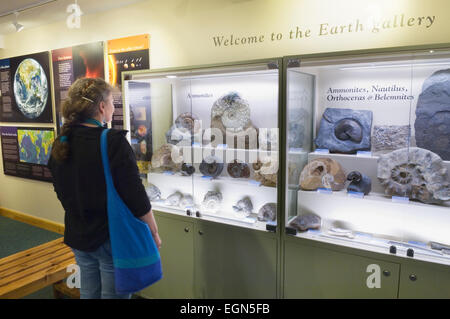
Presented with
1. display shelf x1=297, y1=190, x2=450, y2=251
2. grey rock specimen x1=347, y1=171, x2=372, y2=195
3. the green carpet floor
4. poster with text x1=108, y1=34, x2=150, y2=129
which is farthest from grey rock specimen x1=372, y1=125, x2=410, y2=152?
the green carpet floor

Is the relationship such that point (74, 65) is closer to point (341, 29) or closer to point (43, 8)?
point (43, 8)

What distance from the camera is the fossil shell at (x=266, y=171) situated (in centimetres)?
238

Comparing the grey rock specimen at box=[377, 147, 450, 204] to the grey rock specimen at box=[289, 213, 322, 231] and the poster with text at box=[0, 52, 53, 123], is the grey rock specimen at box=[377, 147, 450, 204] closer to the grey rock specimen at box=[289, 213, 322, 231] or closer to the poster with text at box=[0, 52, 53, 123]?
the grey rock specimen at box=[289, 213, 322, 231]

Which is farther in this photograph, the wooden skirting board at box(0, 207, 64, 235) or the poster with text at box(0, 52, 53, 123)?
the wooden skirting board at box(0, 207, 64, 235)

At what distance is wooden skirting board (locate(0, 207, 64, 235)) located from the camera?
15.5 feet

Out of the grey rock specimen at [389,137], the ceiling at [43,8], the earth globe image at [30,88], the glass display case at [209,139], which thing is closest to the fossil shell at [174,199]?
the glass display case at [209,139]

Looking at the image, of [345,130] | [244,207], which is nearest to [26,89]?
[244,207]

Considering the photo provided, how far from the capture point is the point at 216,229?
8.02 ft

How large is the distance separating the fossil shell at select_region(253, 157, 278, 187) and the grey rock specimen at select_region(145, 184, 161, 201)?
3.10 feet

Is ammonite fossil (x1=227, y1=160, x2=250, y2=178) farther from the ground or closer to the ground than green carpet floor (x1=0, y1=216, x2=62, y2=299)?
farther from the ground

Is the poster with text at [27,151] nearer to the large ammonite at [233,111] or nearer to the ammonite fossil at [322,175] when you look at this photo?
the large ammonite at [233,111]

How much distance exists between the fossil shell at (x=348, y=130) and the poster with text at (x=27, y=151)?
3707 millimetres
